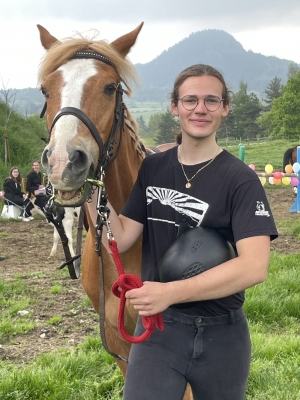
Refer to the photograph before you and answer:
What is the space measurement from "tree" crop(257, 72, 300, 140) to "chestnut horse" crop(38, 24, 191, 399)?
150 feet

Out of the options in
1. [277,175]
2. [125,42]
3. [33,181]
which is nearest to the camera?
[125,42]

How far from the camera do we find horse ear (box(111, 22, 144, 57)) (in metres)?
2.45

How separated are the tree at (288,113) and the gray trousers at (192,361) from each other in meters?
46.5

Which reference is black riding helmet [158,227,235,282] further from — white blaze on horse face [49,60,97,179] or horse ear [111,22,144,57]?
horse ear [111,22,144,57]

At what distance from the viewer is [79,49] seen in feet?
7.26

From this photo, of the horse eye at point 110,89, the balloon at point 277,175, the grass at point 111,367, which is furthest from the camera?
the balloon at point 277,175

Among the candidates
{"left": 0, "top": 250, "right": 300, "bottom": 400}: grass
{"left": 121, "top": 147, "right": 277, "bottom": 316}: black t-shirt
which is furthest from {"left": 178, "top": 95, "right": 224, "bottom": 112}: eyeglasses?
{"left": 0, "top": 250, "right": 300, "bottom": 400}: grass

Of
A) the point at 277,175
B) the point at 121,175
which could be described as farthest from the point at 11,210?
the point at 121,175

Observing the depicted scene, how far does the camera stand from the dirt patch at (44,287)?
4.34 meters

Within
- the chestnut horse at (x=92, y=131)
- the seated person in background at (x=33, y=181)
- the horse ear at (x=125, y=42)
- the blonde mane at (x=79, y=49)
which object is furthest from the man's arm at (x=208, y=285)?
the seated person in background at (x=33, y=181)

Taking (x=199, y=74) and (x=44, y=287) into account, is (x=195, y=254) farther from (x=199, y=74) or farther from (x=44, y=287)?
(x=44, y=287)

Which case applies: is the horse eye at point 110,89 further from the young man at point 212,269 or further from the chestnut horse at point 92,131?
the young man at point 212,269

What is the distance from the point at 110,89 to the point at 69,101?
30 cm

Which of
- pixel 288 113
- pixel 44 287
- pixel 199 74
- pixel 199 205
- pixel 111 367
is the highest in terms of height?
pixel 288 113
